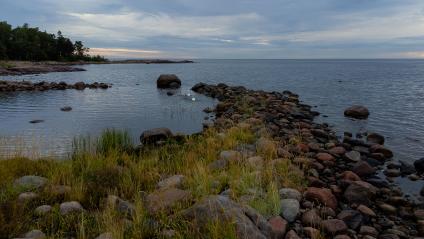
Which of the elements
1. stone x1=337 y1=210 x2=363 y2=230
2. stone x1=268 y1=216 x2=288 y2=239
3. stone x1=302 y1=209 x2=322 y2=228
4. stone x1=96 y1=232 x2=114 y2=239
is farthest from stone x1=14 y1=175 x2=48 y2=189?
stone x1=337 y1=210 x2=363 y2=230

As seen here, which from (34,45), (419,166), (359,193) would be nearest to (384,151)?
(419,166)

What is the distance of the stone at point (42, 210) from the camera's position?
287 inches

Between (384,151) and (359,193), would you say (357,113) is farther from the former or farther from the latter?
(359,193)

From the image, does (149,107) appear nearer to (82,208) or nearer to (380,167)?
(380,167)

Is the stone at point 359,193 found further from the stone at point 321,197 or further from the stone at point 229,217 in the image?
the stone at point 229,217

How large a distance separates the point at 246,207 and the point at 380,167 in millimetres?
8584

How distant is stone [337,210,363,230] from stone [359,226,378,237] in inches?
7.0

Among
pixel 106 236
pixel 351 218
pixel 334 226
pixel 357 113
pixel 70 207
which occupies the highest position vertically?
pixel 106 236

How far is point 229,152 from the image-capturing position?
11719 millimetres

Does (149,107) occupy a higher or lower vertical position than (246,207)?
lower

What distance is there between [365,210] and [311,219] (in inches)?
77.9

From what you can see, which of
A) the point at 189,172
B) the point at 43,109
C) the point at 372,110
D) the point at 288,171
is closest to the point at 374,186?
the point at 288,171

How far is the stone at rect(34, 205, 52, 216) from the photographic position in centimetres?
730

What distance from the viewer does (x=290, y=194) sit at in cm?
862
